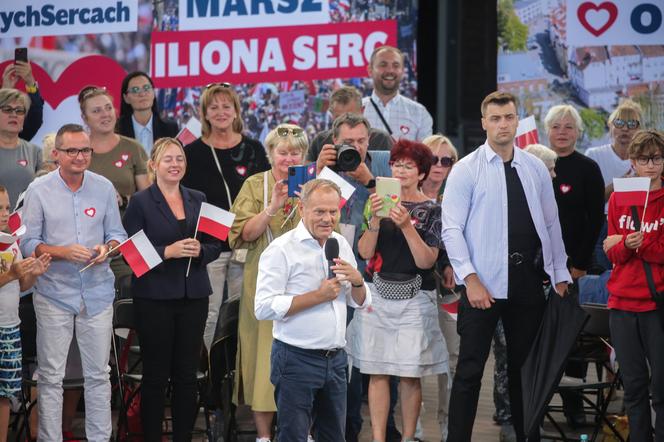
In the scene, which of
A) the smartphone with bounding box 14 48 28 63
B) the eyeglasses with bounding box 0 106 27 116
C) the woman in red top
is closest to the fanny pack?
the woman in red top

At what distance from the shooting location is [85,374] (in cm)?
623

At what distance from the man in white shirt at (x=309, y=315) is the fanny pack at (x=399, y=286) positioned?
0.74 meters

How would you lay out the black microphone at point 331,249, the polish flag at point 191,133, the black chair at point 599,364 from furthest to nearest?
the polish flag at point 191,133, the black chair at point 599,364, the black microphone at point 331,249

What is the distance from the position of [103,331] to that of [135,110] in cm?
253

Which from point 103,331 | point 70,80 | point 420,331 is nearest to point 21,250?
point 103,331

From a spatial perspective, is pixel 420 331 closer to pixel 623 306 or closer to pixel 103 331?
pixel 623 306

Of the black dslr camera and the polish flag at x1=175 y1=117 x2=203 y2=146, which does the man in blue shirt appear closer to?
the black dslr camera

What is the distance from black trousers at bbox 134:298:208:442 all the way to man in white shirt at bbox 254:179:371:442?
36.3 inches

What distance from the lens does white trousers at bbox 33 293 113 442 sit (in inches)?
242

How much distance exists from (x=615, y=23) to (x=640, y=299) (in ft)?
13.8

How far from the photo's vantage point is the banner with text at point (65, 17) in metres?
10.3

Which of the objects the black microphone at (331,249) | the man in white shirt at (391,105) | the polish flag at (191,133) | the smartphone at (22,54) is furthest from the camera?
the smartphone at (22,54)

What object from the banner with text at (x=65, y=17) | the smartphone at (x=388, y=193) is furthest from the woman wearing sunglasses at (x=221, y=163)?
the banner with text at (x=65, y=17)

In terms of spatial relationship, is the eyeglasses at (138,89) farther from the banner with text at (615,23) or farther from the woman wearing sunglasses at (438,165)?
the banner with text at (615,23)
